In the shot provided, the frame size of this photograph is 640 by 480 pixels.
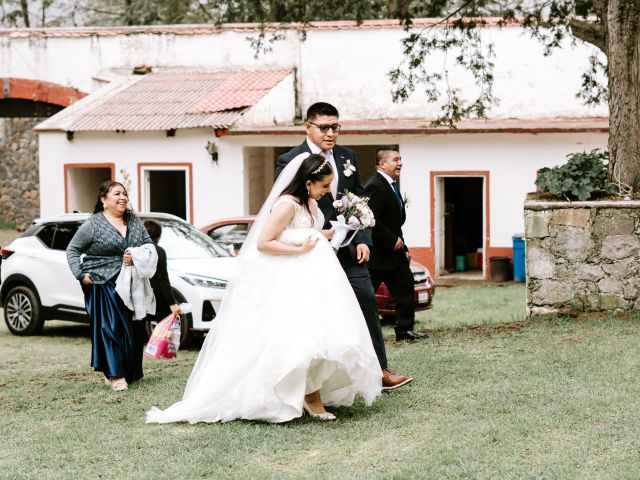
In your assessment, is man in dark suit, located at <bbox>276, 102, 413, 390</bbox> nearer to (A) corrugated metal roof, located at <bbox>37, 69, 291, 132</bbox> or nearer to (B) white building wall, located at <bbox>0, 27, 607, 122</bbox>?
(A) corrugated metal roof, located at <bbox>37, 69, 291, 132</bbox>

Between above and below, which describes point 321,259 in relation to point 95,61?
below

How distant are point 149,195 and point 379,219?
48.0ft

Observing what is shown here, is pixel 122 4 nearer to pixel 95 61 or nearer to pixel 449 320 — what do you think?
pixel 95 61

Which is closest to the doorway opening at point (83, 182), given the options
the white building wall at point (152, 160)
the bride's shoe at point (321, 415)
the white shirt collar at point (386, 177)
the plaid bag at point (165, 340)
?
the white building wall at point (152, 160)

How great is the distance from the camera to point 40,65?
2697cm

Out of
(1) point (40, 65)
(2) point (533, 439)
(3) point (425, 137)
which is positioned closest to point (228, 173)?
(3) point (425, 137)

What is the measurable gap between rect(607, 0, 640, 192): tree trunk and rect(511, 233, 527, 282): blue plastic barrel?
9751mm

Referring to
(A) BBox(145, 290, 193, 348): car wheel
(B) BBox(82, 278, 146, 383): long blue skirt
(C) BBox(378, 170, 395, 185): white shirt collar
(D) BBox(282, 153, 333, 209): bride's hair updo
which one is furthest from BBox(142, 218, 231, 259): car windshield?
(D) BBox(282, 153, 333, 209): bride's hair updo

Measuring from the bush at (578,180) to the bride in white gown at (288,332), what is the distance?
529cm

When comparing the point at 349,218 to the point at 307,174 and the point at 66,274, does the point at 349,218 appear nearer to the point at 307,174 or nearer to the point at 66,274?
the point at 307,174

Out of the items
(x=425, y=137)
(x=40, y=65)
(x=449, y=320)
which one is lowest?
(x=449, y=320)

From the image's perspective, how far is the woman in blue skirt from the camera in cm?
929

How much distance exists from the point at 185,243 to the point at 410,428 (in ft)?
23.9

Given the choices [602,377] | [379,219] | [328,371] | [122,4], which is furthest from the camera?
[122,4]
